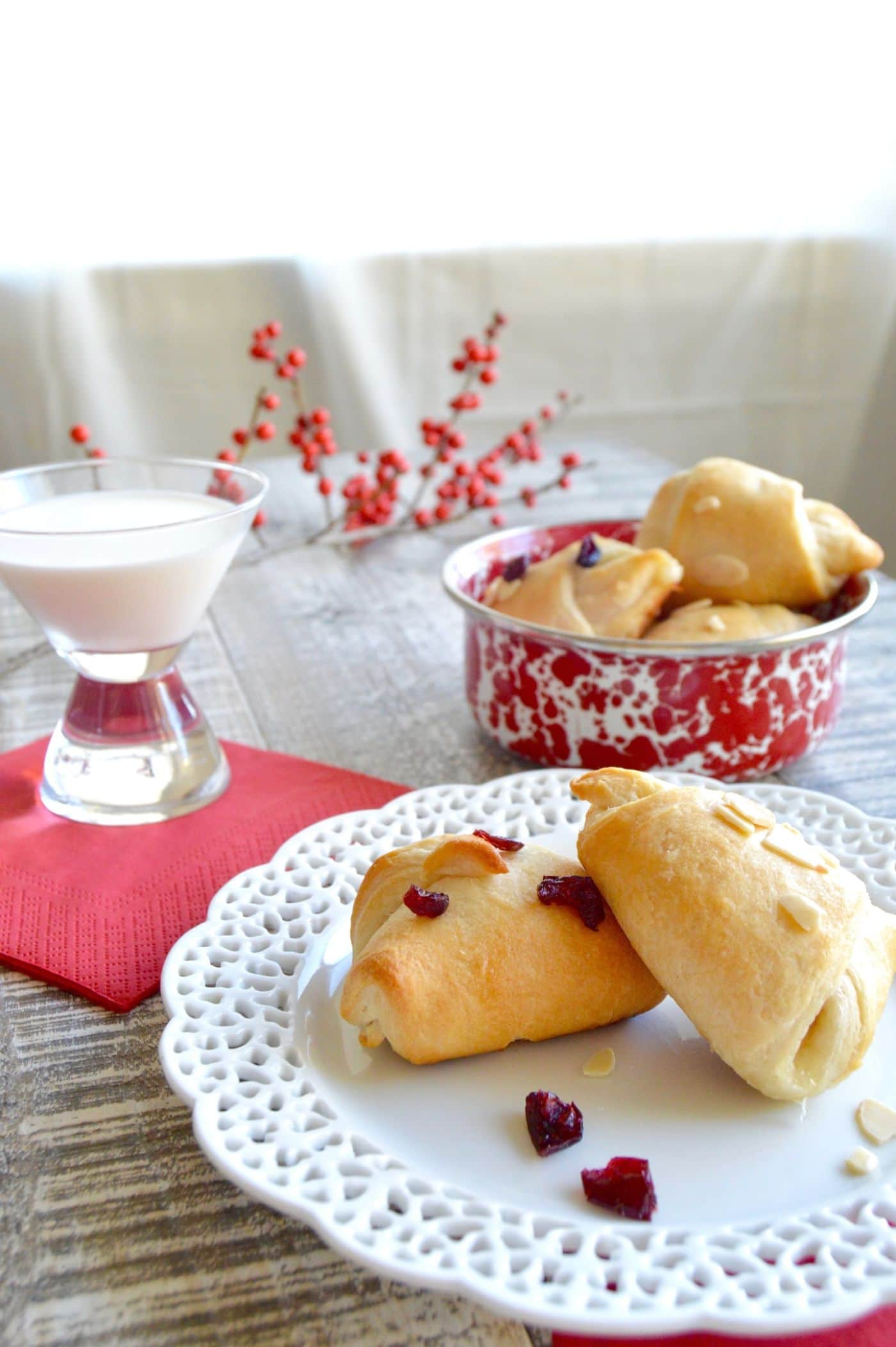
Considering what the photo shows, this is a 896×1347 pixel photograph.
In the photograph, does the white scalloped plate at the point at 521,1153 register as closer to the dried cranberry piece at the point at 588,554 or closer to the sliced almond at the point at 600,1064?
the sliced almond at the point at 600,1064

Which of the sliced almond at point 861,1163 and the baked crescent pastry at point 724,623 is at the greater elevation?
the baked crescent pastry at point 724,623

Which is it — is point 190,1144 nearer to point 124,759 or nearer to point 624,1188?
point 624,1188

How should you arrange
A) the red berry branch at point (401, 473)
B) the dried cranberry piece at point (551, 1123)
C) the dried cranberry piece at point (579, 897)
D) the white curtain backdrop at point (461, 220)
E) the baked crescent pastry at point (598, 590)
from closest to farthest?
the dried cranberry piece at point (551, 1123) → the dried cranberry piece at point (579, 897) → the baked crescent pastry at point (598, 590) → the red berry branch at point (401, 473) → the white curtain backdrop at point (461, 220)

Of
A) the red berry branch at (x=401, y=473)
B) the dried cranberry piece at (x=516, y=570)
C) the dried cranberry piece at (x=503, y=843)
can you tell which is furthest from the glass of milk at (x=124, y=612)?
the red berry branch at (x=401, y=473)

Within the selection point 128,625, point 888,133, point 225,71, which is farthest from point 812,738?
point 888,133

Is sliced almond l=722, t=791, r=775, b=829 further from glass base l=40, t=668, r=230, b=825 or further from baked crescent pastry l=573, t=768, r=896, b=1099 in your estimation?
glass base l=40, t=668, r=230, b=825

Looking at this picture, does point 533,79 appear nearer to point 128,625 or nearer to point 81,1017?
point 128,625

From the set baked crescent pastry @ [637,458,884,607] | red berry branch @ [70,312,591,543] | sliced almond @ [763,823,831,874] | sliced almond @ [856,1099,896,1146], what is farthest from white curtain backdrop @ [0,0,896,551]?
sliced almond @ [856,1099,896,1146]
